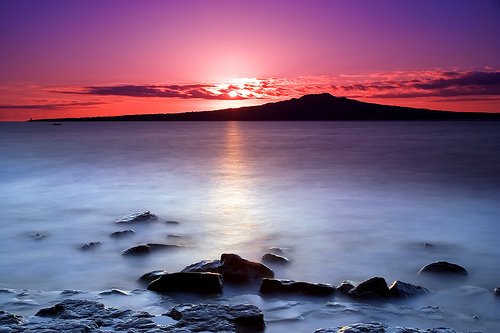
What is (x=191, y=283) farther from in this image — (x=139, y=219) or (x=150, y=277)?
(x=139, y=219)

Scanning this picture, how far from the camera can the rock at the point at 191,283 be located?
6.68 m

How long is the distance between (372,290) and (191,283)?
2509 mm

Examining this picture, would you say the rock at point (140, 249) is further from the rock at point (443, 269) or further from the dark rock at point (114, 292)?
the rock at point (443, 269)

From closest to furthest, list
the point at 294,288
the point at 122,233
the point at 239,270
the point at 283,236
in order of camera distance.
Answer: the point at 294,288 → the point at 239,270 → the point at 122,233 → the point at 283,236

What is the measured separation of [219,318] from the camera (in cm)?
532

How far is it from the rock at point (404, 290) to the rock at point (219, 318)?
7.03 feet

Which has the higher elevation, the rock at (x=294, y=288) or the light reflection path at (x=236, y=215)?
the rock at (x=294, y=288)

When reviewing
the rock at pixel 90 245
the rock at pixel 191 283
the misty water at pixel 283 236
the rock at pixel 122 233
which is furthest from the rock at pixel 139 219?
the rock at pixel 191 283

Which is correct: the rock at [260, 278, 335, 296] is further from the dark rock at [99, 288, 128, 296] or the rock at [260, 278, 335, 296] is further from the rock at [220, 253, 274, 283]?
the dark rock at [99, 288, 128, 296]

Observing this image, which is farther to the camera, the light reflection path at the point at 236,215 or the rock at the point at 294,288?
the light reflection path at the point at 236,215

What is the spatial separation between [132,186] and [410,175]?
14608mm

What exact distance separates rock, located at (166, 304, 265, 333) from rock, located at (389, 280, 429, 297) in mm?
2143

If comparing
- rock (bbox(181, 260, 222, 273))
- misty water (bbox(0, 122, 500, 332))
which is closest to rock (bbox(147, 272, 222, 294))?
misty water (bbox(0, 122, 500, 332))

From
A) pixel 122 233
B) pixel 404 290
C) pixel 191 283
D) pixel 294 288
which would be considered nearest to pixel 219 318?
pixel 191 283
